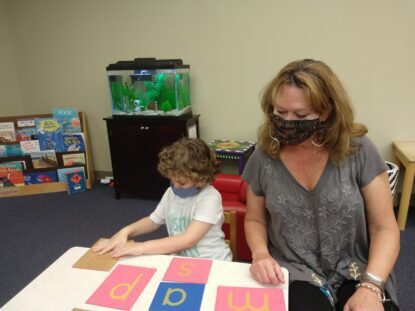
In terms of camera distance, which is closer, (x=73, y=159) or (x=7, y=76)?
(x=73, y=159)

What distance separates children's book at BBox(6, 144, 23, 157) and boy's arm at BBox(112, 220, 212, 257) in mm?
2757

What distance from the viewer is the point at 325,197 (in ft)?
3.43

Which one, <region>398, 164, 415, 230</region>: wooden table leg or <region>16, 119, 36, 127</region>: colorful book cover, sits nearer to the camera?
<region>398, 164, 415, 230</region>: wooden table leg

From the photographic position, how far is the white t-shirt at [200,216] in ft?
4.01

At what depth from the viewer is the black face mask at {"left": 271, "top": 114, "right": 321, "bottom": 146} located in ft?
3.45

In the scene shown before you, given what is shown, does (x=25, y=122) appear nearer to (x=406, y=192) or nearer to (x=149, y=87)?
(x=149, y=87)

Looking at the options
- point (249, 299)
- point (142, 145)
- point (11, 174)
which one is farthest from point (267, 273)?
point (11, 174)

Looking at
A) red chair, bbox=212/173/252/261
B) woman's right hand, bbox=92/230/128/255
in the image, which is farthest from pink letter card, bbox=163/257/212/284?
red chair, bbox=212/173/252/261

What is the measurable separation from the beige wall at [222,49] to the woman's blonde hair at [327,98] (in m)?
1.76

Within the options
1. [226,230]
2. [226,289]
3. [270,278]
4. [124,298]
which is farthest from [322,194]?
[226,230]

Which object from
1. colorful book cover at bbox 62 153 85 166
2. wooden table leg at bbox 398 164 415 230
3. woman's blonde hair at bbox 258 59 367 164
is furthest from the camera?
colorful book cover at bbox 62 153 85 166

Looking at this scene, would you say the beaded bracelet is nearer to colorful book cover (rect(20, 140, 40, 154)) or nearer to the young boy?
the young boy

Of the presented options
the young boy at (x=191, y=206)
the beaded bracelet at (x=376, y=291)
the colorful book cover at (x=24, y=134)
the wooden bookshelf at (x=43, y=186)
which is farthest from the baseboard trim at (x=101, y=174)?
the beaded bracelet at (x=376, y=291)

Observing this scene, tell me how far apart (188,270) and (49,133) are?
9.30 feet
